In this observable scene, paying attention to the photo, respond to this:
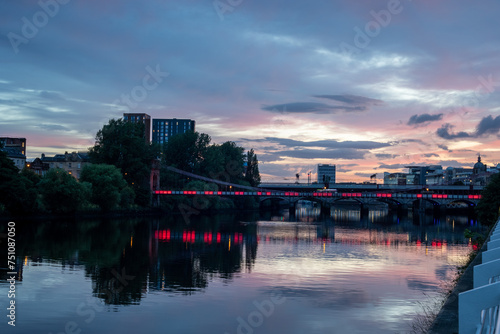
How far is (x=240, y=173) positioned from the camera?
124000 mm

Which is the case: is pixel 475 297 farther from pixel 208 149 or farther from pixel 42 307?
pixel 208 149

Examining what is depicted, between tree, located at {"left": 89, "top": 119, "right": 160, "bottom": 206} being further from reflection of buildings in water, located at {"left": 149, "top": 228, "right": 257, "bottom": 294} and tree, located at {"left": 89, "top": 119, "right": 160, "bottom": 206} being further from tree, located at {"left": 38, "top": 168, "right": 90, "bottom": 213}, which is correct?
reflection of buildings in water, located at {"left": 149, "top": 228, "right": 257, "bottom": 294}

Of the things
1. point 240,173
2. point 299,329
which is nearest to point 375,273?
point 299,329

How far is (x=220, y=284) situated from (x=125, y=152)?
2371 inches

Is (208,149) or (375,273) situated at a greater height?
(208,149)

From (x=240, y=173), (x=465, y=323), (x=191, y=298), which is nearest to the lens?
(x=465, y=323)

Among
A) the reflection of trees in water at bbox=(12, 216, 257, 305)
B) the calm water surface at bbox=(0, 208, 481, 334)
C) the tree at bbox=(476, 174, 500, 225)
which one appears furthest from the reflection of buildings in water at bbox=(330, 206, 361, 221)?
the calm water surface at bbox=(0, 208, 481, 334)

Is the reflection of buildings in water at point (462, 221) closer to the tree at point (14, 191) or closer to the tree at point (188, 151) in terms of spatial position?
the tree at point (188, 151)

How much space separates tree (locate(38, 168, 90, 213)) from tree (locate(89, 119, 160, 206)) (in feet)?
59.5

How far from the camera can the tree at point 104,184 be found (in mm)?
70438

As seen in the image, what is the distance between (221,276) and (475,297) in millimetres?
24070

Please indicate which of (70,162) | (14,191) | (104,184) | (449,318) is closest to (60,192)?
(14,191)

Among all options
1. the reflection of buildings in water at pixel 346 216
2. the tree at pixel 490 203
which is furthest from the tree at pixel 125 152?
the tree at pixel 490 203

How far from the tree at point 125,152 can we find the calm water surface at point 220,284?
3589 cm
